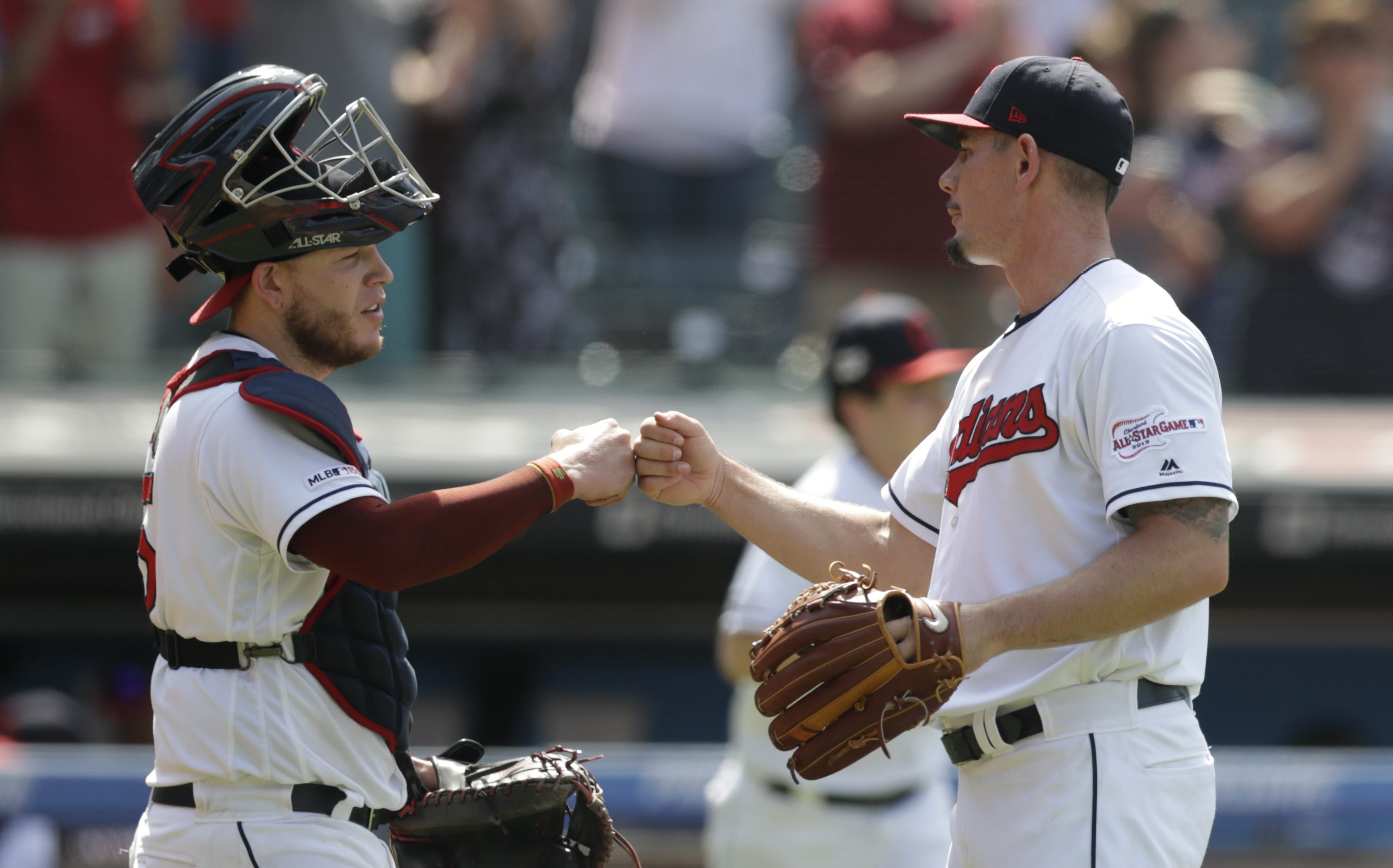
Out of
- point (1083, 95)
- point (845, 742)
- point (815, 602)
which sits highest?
point (1083, 95)

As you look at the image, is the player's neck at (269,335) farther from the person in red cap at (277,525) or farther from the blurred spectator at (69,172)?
the blurred spectator at (69,172)

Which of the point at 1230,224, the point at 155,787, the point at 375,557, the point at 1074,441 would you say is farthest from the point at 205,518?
the point at 1230,224

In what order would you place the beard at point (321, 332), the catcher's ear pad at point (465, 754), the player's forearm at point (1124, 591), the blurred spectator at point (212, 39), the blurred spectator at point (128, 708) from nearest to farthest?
1. the player's forearm at point (1124, 591)
2. the beard at point (321, 332)
3. the catcher's ear pad at point (465, 754)
4. the blurred spectator at point (128, 708)
5. the blurred spectator at point (212, 39)

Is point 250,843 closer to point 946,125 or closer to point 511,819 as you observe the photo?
point 511,819

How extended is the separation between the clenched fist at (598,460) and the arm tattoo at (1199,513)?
34.3 inches

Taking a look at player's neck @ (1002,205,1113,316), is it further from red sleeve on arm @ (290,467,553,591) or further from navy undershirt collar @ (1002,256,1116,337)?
red sleeve on arm @ (290,467,553,591)

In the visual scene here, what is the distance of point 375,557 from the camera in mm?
2193

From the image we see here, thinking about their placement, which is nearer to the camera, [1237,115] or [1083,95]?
[1083,95]

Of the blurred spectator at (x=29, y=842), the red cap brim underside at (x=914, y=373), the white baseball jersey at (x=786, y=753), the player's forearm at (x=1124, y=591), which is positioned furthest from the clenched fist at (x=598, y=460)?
the blurred spectator at (x=29, y=842)

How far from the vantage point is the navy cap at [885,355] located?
160 inches

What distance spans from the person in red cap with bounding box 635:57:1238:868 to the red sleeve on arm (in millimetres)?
616

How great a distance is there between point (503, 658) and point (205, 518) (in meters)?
4.14

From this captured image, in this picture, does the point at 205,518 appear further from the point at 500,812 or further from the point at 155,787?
the point at 500,812

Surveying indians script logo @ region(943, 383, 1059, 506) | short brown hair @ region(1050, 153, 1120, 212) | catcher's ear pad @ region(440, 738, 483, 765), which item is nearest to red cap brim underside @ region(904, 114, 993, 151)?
short brown hair @ region(1050, 153, 1120, 212)
